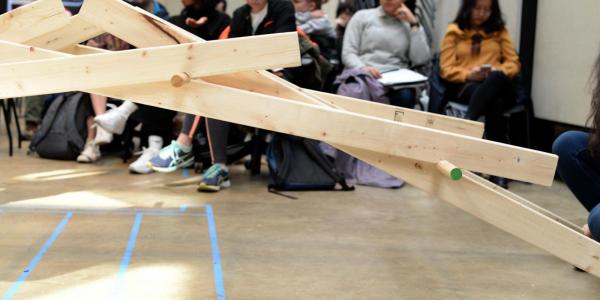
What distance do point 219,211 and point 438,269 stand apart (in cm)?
130

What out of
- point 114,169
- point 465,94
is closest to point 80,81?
point 114,169

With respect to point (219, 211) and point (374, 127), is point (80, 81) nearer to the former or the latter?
point (374, 127)

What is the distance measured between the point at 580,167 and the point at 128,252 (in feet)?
5.54

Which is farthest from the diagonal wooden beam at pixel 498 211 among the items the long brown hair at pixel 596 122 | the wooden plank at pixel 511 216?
the long brown hair at pixel 596 122

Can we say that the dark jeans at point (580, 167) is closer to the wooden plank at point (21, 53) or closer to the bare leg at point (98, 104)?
the wooden plank at point (21, 53)

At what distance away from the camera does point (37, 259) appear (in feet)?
9.11

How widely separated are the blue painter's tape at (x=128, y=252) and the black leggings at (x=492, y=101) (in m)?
2.27

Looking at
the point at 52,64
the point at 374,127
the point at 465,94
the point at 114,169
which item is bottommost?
the point at 114,169

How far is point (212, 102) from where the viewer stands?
214 centimetres

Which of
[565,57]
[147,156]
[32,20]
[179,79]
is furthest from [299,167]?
[179,79]

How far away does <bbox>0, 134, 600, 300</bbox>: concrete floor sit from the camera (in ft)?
8.38

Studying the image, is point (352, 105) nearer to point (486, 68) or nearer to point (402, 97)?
point (402, 97)

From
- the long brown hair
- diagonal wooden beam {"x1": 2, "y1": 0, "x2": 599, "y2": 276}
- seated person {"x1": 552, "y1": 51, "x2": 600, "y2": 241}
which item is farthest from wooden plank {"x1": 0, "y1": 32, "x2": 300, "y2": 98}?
seated person {"x1": 552, "y1": 51, "x2": 600, "y2": 241}

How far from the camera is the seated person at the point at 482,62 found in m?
4.82
